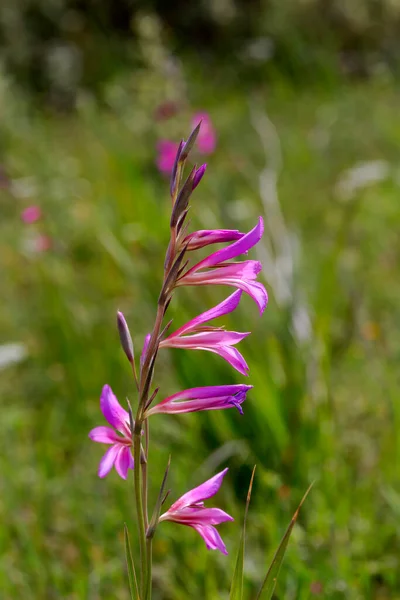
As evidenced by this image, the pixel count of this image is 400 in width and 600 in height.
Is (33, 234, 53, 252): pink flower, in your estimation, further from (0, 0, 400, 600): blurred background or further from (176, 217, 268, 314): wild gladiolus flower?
(176, 217, 268, 314): wild gladiolus flower

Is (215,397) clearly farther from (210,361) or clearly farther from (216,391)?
(210,361)

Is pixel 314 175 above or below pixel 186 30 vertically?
below

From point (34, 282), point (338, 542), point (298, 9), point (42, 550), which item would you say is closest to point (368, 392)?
point (338, 542)

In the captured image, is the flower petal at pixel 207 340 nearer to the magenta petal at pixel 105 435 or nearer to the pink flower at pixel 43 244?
the magenta petal at pixel 105 435

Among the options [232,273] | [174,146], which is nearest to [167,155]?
[174,146]

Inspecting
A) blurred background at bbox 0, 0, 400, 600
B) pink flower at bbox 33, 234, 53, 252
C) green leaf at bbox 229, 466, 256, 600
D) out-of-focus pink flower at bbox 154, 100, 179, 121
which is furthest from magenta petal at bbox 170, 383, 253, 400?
out-of-focus pink flower at bbox 154, 100, 179, 121

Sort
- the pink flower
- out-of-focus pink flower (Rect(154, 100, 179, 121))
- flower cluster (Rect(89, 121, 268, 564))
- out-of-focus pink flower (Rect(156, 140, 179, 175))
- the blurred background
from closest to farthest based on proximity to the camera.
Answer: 1. flower cluster (Rect(89, 121, 268, 564))
2. the blurred background
3. the pink flower
4. out-of-focus pink flower (Rect(156, 140, 179, 175))
5. out-of-focus pink flower (Rect(154, 100, 179, 121))

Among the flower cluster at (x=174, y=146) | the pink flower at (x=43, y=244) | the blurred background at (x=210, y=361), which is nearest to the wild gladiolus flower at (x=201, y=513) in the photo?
the blurred background at (x=210, y=361)

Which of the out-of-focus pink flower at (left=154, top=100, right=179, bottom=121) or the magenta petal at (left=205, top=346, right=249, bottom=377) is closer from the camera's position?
the magenta petal at (left=205, top=346, right=249, bottom=377)

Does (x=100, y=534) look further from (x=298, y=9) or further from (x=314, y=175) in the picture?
(x=298, y=9)
